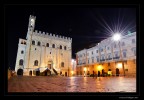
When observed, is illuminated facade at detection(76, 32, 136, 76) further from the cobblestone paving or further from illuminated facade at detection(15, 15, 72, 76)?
illuminated facade at detection(15, 15, 72, 76)

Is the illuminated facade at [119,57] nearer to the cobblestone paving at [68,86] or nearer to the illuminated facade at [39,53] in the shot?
the cobblestone paving at [68,86]

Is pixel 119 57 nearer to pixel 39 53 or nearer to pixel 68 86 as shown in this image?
pixel 39 53

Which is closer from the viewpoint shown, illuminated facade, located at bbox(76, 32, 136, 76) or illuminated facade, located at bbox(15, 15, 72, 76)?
illuminated facade, located at bbox(76, 32, 136, 76)

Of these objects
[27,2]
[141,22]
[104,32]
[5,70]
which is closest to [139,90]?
[141,22]

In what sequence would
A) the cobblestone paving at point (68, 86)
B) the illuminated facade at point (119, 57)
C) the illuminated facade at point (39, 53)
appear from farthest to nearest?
the illuminated facade at point (39, 53) < the illuminated facade at point (119, 57) < the cobblestone paving at point (68, 86)

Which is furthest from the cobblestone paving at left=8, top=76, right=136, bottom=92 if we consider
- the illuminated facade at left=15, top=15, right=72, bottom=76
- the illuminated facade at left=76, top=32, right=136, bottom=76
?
the illuminated facade at left=15, top=15, right=72, bottom=76

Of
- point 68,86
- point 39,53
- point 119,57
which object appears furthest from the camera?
point 119,57

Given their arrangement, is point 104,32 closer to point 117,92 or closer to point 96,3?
point 96,3

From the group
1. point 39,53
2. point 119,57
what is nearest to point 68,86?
point 39,53

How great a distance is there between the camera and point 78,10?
3176 millimetres

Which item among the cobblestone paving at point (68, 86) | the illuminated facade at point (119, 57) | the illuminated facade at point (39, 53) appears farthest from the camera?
the illuminated facade at point (39, 53)

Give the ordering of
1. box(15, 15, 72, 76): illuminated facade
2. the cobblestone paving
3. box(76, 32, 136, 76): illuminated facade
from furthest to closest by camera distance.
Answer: box(15, 15, 72, 76): illuminated facade < box(76, 32, 136, 76): illuminated facade < the cobblestone paving

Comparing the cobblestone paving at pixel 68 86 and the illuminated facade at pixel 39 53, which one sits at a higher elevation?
the illuminated facade at pixel 39 53

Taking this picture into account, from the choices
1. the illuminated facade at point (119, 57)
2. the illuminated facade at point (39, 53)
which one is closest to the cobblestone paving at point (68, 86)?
the illuminated facade at point (119, 57)
